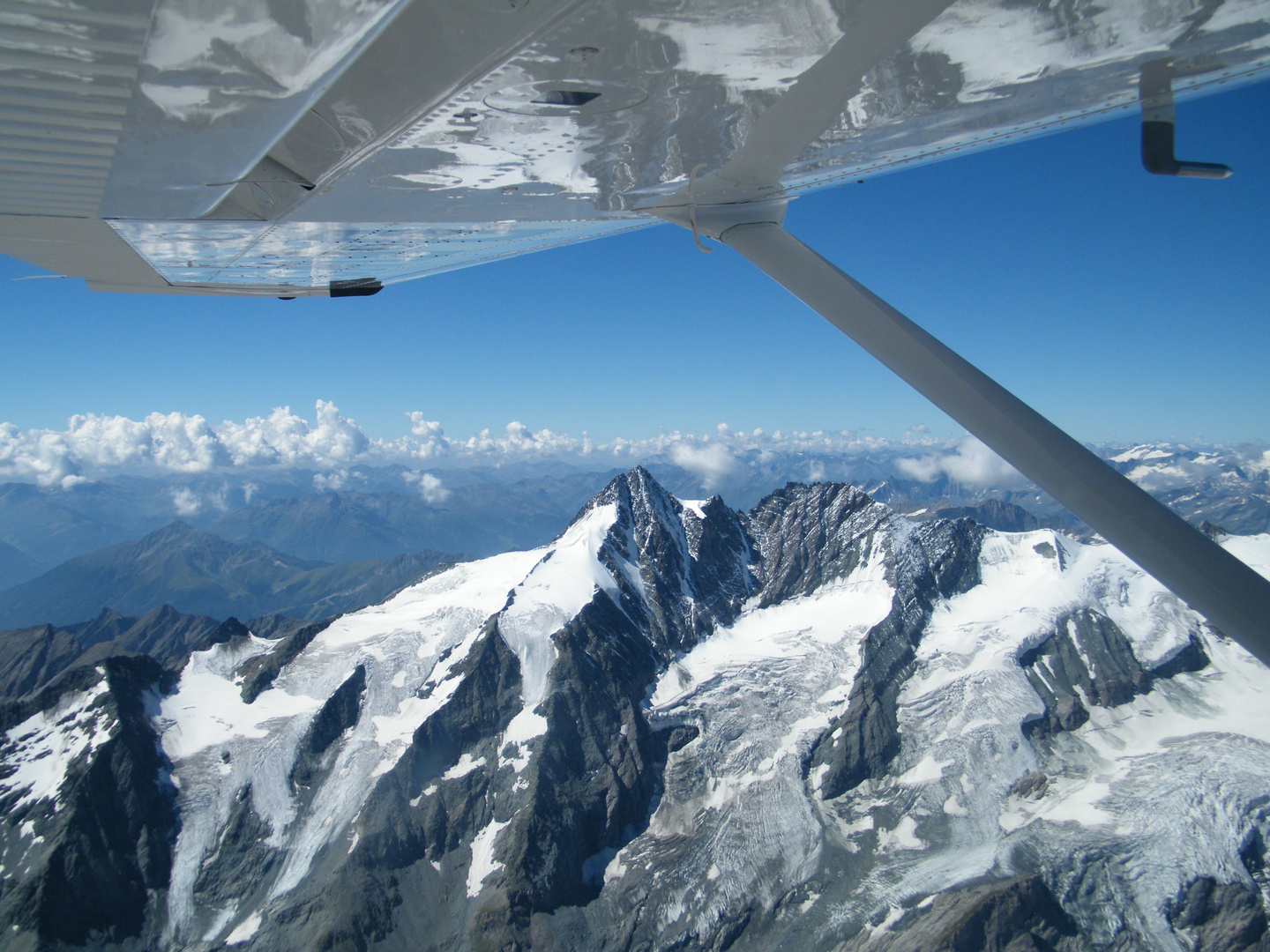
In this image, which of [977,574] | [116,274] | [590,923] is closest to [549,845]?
[590,923]

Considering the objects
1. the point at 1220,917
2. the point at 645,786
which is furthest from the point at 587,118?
the point at 645,786

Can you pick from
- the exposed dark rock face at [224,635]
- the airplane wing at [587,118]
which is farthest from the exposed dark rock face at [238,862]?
the airplane wing at [587,118]

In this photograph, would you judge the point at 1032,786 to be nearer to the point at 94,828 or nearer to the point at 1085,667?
the point at 1085,667

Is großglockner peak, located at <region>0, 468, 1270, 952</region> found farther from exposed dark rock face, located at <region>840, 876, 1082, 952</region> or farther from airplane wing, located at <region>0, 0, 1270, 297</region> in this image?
airplane wing, located at <region>0, 0, 1270, 297</region>

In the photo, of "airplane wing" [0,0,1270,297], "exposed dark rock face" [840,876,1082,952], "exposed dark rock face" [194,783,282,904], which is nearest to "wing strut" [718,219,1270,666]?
"airplane wing" [0,0,1270,297]

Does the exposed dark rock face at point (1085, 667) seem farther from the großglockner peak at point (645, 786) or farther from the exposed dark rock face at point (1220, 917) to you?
the exposed dark rock face at point (1220, 917)

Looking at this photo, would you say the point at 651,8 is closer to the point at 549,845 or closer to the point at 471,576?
the point at 549,845
